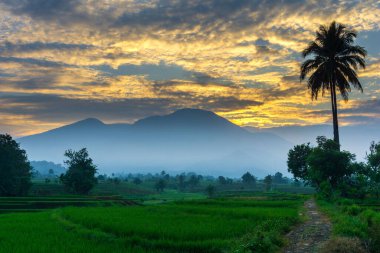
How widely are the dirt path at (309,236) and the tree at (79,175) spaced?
234ft

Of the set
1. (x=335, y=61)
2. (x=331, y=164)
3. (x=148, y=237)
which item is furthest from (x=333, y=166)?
(x=148, y=237)

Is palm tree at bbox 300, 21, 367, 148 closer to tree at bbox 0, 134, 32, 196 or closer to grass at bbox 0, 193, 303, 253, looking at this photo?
grass at bbox 0, 193, 303, 253

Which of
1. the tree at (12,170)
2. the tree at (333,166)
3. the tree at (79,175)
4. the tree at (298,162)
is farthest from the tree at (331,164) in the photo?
the tree at (12,170)

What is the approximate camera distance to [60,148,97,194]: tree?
8512 centimetres

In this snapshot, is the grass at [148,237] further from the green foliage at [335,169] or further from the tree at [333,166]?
the tree at [333,166]

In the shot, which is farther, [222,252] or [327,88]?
[327,88]

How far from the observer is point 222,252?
1475 cm

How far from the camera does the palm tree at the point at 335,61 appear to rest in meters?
43.9

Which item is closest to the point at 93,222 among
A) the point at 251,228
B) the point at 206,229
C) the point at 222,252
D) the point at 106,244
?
the point at 106,244

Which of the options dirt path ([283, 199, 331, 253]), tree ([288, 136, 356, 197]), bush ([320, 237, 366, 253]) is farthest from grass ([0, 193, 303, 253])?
tree ([288, 136, 356, 197])

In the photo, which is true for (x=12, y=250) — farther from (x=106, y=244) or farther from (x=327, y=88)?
(x=327, y=88)

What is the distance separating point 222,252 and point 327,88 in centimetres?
3609

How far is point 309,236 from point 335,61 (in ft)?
107

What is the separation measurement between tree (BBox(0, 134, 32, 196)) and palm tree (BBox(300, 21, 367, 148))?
211 ft
